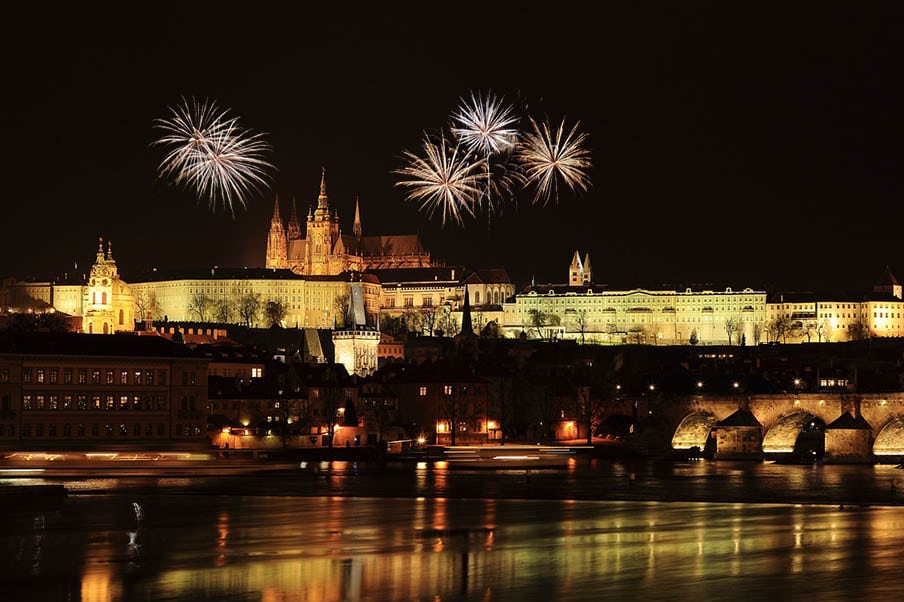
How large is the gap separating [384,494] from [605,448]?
109ft

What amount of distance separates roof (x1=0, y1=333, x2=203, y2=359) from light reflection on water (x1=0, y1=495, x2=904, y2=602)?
22193mm

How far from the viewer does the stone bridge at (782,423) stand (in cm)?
7488

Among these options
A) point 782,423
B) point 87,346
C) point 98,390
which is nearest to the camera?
point 98,390

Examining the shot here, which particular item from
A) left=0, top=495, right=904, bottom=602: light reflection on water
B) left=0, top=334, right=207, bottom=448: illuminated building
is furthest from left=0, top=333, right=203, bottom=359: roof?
left=0, top=495, right=904, bottom=602: light reflection on water

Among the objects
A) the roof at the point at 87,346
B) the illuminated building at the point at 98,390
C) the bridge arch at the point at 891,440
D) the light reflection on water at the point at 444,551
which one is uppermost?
the roof at the point at 87,346

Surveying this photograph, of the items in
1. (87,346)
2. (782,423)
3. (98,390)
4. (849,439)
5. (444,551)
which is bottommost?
(444,551)

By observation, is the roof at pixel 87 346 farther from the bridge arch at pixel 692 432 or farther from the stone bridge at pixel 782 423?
the bridge arch at pixel 692 432

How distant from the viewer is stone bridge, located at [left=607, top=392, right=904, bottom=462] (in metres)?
74.9

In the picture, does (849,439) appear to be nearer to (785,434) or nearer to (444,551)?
(785,434)

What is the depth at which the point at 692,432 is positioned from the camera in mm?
87312

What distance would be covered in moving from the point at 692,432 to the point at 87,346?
3393cm

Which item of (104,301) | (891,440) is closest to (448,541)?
(891,440)

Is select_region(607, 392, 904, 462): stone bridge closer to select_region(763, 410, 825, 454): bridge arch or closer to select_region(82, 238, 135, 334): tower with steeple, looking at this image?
select_region(763, 410, 825, 454): bridge arch

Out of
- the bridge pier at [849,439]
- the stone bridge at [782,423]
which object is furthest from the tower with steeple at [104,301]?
the bridge pier at [849,439]
